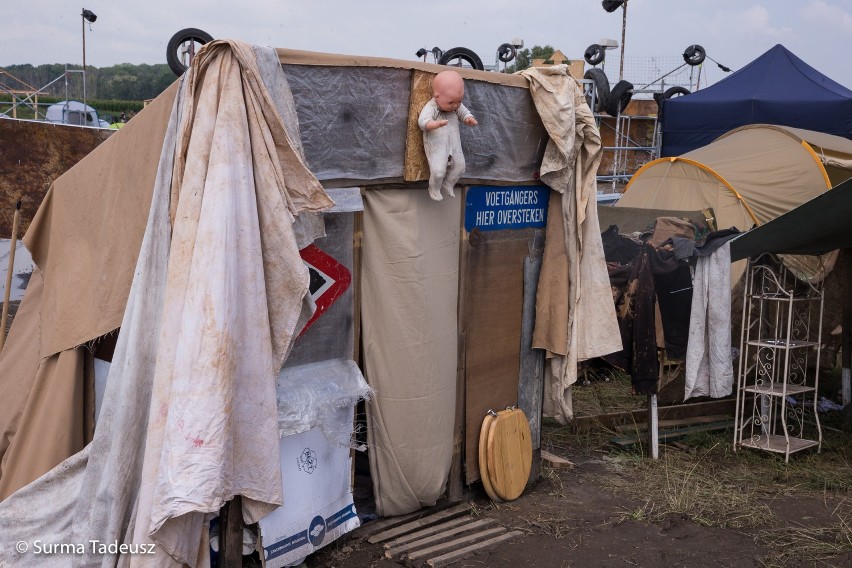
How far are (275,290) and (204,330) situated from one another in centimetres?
43

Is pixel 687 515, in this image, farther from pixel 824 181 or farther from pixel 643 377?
pixel 824 181

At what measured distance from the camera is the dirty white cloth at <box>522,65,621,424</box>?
5.79 meters

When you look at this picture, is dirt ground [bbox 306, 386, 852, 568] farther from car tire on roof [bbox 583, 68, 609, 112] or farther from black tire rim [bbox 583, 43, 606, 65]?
black tire rim [bbox 583, 43, 606, 65]

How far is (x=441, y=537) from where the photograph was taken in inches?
200

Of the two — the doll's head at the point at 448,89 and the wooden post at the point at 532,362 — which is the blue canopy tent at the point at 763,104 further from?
the doll's head at the point at 448,89

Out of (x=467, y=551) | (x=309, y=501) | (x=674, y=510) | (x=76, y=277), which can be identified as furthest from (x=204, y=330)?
(x=674, y=510)

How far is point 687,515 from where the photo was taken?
5641 millimetres

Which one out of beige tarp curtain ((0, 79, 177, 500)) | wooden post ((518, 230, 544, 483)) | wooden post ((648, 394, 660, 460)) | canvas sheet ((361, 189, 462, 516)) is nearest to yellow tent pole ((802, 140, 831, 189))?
wooden post ((648, 394, 660, 460))

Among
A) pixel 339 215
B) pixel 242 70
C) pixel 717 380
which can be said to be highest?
pixel 242 70

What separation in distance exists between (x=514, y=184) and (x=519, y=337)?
107 centimetres

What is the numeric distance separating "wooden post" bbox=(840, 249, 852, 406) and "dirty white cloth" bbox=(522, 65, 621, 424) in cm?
327

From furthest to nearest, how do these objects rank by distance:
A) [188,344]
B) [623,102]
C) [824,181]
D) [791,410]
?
[623,102] < [824,181] < [791,410] < [188,344]

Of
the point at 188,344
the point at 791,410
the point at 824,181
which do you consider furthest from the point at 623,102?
the point at 188,344

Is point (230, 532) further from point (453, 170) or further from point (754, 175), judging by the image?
point (754, 175)
